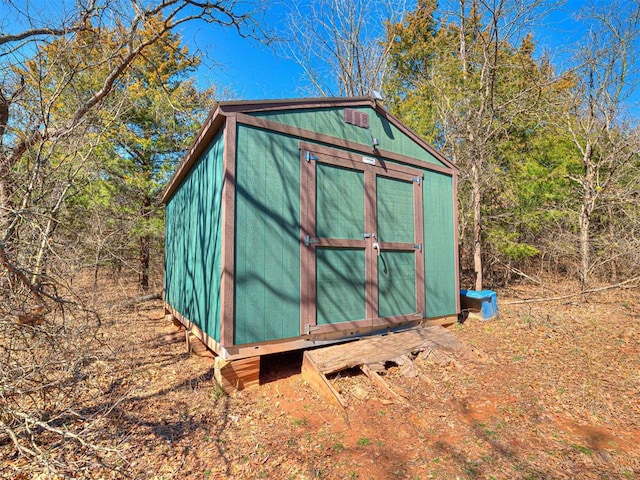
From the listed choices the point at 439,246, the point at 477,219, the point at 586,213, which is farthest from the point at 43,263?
the point at 586,213

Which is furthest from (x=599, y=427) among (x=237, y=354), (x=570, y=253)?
(x=570, y=253)

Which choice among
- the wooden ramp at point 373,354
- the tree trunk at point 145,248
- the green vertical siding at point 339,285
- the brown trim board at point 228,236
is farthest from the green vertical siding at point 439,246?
the tree trunk at point 145,248

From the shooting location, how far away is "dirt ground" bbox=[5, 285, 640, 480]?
2391 millimetres

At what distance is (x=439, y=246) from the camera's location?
557cm

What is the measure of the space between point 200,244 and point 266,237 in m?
1.35

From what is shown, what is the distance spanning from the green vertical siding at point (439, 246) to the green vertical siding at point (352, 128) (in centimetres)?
49

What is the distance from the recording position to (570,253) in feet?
28.7

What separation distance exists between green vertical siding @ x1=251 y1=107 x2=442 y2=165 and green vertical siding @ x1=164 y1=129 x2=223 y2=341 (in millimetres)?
921

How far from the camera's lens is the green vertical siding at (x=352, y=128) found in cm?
404

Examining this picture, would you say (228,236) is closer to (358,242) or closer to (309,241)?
(309,241)

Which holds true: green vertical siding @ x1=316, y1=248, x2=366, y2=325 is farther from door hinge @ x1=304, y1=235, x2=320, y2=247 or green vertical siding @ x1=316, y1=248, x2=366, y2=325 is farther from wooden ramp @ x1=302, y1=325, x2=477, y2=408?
wooden ramp @ x1=302, y1=325, x2=477, y2=408

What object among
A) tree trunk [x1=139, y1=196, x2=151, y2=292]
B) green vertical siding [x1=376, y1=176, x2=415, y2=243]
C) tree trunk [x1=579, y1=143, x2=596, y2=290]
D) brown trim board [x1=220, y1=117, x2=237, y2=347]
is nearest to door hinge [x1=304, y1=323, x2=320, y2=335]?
brown trim board [x1=220, y1=117, x2=237, y2=347]

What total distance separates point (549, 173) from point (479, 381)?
760 cm

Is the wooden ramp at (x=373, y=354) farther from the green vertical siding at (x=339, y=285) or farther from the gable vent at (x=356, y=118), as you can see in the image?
the gable vent at (x=356, y=118)
